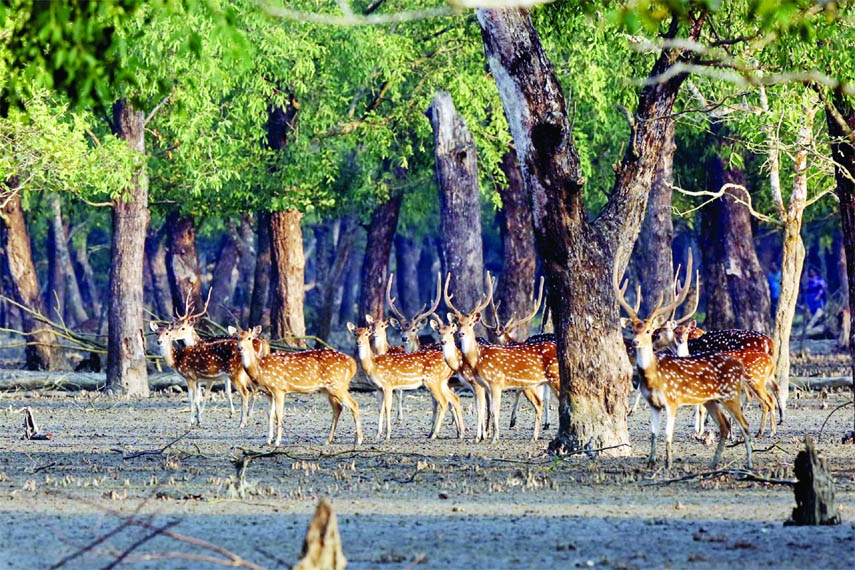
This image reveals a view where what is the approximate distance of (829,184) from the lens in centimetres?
2119

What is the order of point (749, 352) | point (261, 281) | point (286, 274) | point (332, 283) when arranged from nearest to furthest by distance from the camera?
point (749, 352) → point (286, 274) → point (261, 281) → point (332, 283)

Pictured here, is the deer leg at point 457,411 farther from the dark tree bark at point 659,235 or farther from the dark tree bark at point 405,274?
the dark tree bark at point 405,274

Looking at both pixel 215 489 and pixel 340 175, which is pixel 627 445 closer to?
pixel 215 489

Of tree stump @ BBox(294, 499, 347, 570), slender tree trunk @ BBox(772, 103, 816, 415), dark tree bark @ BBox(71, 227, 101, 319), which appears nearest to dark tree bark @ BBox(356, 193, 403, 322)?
dark tree bark @ BBox(71, 227, 101, 319)

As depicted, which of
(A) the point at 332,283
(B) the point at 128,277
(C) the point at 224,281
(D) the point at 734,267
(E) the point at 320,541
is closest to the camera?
(E) the point at 320,541

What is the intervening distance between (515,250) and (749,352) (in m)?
12.3

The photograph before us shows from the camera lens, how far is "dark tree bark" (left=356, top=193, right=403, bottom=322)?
33031mm

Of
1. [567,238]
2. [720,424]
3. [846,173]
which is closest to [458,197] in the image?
[846,173]

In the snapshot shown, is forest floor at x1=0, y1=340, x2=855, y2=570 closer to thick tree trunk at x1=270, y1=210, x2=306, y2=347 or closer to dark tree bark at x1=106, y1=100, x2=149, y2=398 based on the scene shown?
dark tree bark at x1=106, y1=100, x2=149, y2=398

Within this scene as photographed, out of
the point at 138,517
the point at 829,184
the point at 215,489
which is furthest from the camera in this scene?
the point at 829,184

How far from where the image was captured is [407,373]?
55.7ft

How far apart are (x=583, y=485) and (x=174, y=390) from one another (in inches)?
523

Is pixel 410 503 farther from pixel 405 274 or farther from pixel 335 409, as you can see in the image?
pixel 405 274

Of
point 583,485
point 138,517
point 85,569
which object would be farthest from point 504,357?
point 85,569
